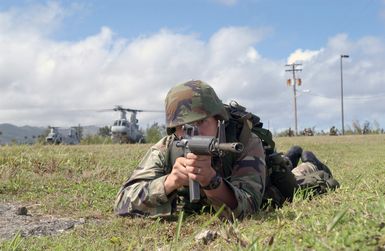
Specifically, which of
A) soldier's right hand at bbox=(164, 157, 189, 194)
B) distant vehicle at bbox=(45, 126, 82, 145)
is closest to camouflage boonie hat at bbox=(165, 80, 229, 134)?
soldier's right hand at bbox=(164, 157, 189, 194)

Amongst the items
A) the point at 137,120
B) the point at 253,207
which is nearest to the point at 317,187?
the point at 253,207

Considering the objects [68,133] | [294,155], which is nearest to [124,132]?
[68,133]

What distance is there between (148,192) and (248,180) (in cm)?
66

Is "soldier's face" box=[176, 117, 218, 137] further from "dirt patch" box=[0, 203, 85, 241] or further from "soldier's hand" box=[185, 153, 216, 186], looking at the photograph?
"dirt patch" box=[0, 203, 85, 241]

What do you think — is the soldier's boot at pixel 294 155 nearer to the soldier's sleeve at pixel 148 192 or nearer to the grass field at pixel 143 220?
the grass field at pixel 143 220

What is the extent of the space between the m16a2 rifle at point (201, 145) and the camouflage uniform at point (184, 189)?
0.25m

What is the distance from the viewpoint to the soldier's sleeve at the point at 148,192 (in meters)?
3.66

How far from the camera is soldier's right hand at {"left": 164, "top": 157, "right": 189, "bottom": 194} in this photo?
315 cm

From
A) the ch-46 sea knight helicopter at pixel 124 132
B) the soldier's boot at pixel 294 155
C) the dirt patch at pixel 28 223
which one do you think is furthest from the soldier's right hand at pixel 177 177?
the ch-46 sea knight helicopter at pixel 124 132

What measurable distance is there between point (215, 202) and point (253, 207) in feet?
0.90

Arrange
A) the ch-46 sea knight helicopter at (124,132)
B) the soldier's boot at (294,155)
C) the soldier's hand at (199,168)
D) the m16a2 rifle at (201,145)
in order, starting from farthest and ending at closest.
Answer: the ch-46 sea knight helicopter at (124,132), the soldier's boot at (294,155), the soldier's hand at (199,168), the m16a2 rifle at (201,145)

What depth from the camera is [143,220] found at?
3.75 metres

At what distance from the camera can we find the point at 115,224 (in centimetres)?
373

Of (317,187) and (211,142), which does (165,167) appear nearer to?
(211,142)
